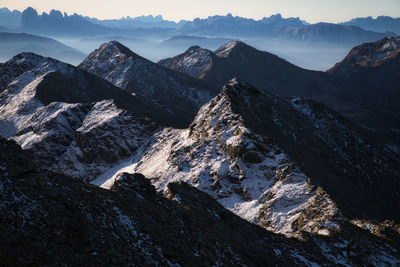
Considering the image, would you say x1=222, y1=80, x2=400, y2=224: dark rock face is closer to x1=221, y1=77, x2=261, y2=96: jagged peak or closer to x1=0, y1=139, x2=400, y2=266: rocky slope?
x1=221, y1=77, x2=261, y2=96: jagged peak

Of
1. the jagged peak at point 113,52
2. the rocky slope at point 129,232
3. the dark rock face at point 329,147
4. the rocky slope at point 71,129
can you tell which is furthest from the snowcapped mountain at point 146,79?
the rocky slope at point 129,232

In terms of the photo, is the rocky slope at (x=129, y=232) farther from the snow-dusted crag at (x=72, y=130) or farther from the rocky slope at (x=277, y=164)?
the snow-dusted crag at (x=72, y=130)

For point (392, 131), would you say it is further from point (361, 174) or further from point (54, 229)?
point (54, 229)

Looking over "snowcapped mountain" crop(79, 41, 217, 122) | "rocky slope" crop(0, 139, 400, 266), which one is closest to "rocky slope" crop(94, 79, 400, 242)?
"rocky slope" crop(0, 139, 400, 266)

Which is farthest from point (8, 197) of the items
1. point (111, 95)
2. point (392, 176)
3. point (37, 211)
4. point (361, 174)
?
point (111, 95)

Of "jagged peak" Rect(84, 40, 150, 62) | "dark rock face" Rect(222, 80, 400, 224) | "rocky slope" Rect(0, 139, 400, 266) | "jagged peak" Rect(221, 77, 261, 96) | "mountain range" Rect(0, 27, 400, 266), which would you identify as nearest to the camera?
"rocky slope" Rect(0, 139, 400, 266)

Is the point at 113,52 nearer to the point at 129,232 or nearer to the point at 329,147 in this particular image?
the point at 329,147
